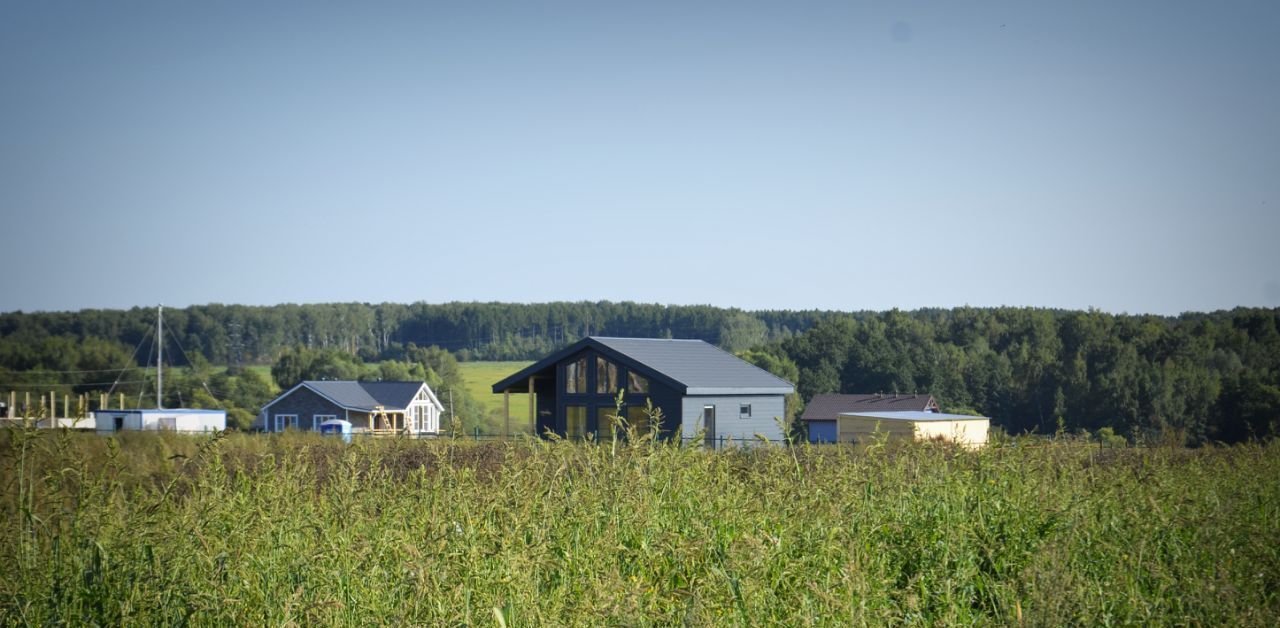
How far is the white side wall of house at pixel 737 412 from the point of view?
32.0 metres

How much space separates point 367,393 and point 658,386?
2701cm

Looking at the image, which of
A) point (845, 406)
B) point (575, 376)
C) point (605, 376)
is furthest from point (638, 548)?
point (845, 406)

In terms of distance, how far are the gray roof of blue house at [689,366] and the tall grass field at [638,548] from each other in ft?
84.9

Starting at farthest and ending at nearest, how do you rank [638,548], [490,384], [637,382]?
[490,384] → [637,382] → [638,548]

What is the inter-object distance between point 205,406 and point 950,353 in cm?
5138

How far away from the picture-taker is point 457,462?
11.6 m

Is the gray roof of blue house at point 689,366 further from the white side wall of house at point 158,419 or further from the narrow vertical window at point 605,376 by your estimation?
the white side wall of house at point 158,419

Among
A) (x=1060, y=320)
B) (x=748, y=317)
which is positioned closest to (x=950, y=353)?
(x=1060, y=320)

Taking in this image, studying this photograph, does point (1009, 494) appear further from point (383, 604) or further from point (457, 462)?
point (457, 462)

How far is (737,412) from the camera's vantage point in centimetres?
3350

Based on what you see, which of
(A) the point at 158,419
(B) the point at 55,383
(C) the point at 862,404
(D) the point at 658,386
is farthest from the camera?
(B) the point at 55,383

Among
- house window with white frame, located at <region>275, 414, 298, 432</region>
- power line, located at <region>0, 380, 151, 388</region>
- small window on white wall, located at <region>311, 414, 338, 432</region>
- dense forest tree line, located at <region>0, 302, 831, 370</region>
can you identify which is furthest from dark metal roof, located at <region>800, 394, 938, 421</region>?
power line, located at <region>0, 380, 151, 388</region>

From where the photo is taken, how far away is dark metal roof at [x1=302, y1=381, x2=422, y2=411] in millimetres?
52406

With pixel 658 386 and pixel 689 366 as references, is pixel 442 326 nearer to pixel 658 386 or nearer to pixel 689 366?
pixel 689 366
